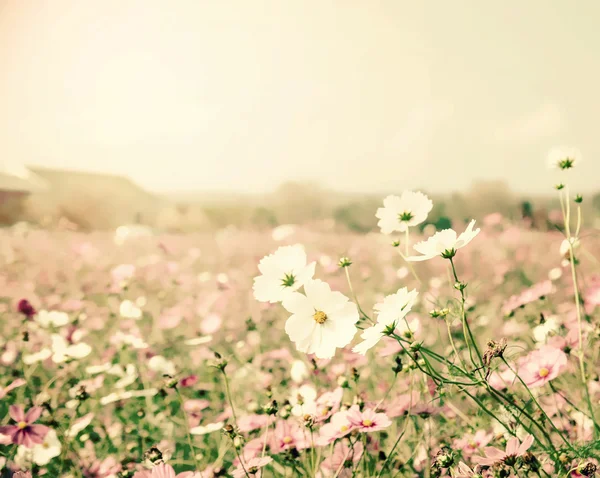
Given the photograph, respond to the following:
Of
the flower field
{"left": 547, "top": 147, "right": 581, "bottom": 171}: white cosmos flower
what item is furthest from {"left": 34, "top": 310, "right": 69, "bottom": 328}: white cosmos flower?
{"left": 547, "top": 147, "right": 581, "bottom": 171}: white cosmos flower

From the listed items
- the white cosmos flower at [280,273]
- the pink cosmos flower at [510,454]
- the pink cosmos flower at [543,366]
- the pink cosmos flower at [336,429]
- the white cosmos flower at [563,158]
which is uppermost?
the white cosmos flower at [563,158]

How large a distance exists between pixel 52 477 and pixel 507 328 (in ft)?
3.40

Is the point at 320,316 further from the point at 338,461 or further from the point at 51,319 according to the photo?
the point at 51,319

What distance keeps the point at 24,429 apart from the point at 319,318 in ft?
1.90

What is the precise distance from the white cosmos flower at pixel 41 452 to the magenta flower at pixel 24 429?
7cm

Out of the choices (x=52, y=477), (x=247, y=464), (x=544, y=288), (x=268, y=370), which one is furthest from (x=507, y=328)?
(x=52, y=477)

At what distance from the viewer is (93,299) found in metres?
2.32

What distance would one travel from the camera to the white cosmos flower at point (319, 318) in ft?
1.79

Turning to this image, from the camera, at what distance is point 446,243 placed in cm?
56

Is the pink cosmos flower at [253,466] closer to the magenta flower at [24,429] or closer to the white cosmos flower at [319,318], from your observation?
the white cosmos flower at [319,318]

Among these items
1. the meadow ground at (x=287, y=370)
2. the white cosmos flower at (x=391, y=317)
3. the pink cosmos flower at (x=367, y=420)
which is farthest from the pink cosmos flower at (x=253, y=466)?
the white cosmos flower at (x=391, y=317)

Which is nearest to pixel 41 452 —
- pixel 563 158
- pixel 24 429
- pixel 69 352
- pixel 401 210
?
pixel 24 429

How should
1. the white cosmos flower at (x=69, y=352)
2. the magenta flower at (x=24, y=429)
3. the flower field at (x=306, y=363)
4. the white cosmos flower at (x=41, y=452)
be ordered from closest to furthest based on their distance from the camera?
1. the flower field at (x=306, y=363)
2. the magenta flower at (x=24, y=429)
3. the white cosmos flower at (x=41, y=452)
4. the white cosmos flower at (x=69, y=352)

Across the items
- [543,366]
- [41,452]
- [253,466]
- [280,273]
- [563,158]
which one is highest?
[563,158]
